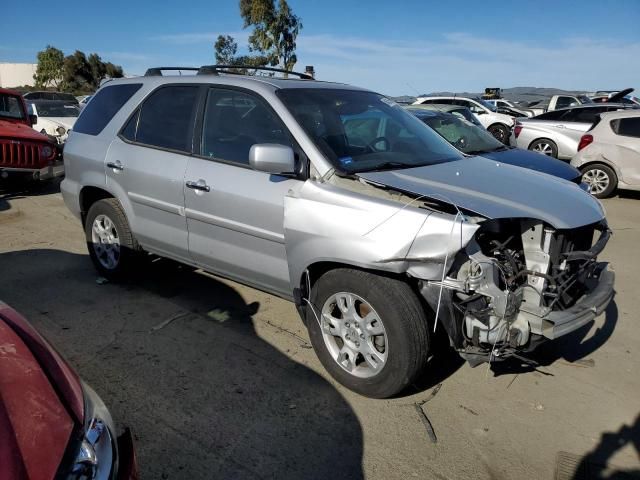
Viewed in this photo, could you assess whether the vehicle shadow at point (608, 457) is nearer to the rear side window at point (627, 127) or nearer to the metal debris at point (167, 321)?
the metal debris at point (167, 321)

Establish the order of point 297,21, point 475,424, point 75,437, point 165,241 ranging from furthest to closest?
point 297,21, point 165,241, point 475,424, point 75,437

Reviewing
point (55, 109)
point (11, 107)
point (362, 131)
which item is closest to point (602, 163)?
point (362, 131)

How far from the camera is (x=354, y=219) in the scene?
9.47 ft

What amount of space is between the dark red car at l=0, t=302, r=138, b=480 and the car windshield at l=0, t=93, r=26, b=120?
926 centimetres

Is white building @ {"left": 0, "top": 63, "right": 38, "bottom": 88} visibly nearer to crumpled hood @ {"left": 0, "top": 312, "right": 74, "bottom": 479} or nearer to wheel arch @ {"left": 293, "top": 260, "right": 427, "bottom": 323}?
wheel arch @ {"left": 293, "top": 260, "right": 427, "bottom": 323}

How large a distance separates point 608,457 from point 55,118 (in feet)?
45.9

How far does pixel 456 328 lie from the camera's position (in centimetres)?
276

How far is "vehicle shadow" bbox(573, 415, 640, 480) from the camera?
102 inches

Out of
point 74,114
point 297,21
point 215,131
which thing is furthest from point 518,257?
point 297,21

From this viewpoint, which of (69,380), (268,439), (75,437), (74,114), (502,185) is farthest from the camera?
(74,114)

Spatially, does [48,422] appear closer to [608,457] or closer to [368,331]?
[368,331]

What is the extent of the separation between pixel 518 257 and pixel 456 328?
644 mm

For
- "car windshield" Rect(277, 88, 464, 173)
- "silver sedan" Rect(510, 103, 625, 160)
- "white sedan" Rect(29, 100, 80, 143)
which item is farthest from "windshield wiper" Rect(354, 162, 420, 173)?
"white sedan" Rect(29, 100, 80, 143)

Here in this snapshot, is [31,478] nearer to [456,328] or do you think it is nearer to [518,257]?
[456,328]
